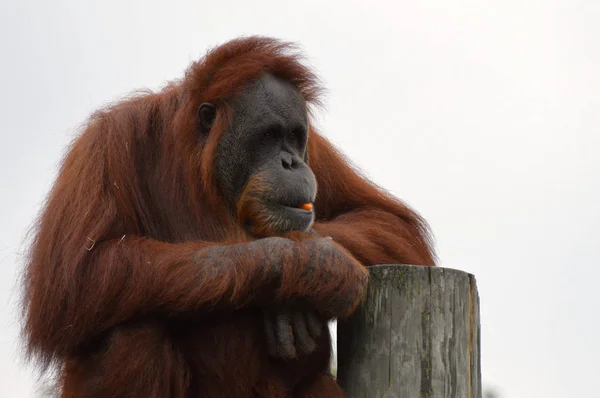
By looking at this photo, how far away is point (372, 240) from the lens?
4.66 m

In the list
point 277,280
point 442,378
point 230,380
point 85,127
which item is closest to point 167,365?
point 230,380

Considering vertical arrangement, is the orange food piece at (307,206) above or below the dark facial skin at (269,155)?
below

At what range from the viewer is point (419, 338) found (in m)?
3.65

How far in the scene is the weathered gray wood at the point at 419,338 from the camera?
3615 mm

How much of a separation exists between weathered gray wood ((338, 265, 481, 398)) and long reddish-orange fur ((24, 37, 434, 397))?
17 cm

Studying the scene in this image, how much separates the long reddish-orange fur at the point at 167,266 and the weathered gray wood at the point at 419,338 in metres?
0.17

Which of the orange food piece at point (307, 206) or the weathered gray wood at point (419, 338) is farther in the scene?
the orange food piece at point (307, 206)

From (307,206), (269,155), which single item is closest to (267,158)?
(269,155)

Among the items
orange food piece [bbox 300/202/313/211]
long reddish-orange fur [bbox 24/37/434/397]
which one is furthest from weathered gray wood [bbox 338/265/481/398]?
orange food piece [bbox 300/202/313/211]

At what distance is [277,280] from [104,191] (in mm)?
930

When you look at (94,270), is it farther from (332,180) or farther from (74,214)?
(332,180)

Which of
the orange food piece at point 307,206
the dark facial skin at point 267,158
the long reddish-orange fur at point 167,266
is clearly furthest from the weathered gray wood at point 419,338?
the orange food piece at point 307,206

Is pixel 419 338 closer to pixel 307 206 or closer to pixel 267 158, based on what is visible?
pixel 307 206

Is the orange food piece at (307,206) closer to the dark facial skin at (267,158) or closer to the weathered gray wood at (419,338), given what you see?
the dark facial skin at (267,158)
